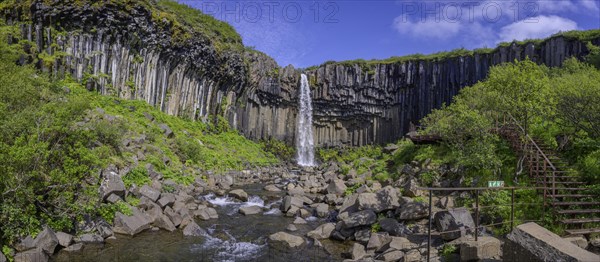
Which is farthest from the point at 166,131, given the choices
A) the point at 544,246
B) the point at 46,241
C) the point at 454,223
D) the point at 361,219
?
the point at 544,246

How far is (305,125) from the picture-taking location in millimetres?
51219

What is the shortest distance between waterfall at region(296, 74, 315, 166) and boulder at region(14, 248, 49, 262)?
4100 centimetres

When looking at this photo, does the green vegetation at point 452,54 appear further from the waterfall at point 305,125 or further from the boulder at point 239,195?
the boulder at point 239,195

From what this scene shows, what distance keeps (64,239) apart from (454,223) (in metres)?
12.1

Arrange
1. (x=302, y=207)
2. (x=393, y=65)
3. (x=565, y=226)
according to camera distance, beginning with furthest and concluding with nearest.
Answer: (x=393, y=65)
(x=302, y=207)
(x=565, y=226)

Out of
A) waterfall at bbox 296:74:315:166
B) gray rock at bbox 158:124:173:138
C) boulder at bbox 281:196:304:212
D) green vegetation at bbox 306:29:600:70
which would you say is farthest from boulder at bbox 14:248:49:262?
green vegetation at bbox 306:29:600:70

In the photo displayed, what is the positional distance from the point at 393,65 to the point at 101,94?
37.9 m

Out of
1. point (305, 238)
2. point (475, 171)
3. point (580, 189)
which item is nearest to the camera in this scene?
point (580, 189)

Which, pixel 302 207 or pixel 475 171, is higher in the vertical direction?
pixel 475 171

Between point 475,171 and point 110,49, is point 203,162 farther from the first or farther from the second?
point 475,171

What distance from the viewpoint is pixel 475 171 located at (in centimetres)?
1677

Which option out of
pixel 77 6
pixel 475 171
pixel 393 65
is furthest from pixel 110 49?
pixel 393 65

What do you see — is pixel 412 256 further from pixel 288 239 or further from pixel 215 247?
pixel 215 247

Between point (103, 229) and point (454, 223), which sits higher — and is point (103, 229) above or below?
below
